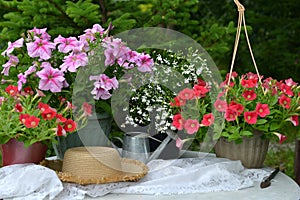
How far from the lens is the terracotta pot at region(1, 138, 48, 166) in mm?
1517

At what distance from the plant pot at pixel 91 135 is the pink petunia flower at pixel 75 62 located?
0.71 ft

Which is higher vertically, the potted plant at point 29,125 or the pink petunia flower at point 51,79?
the pink petunia flower at point 51,79

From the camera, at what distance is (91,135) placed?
1694mm

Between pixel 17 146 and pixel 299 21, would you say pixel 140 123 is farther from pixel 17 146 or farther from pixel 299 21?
pixel 299 21

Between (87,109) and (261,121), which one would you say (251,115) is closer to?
(261,121)

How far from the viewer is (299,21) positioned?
4660mm

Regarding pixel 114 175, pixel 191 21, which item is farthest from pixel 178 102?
pixel 191 21

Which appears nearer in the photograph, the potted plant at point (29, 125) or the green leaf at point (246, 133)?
the potted plant at point (29, 125)

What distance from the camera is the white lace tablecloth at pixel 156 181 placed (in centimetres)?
141

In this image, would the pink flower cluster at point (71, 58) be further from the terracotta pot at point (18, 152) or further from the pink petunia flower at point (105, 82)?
the terracotta pot at point (18, 152)

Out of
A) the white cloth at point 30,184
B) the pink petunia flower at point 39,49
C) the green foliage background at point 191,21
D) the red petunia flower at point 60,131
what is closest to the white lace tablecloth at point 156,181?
the white cloth at point 30,184

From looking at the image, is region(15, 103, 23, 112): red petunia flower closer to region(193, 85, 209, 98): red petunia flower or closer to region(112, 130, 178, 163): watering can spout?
region(112, 130, 178, 163): watering can spout

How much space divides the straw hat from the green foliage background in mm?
1471

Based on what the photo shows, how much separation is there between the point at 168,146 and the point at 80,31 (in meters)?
1.60
